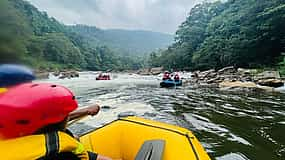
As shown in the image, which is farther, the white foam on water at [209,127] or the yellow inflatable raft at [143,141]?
the white foam on water at [209,127]

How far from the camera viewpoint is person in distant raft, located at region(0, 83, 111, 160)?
97cm

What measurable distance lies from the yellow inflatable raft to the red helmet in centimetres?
77

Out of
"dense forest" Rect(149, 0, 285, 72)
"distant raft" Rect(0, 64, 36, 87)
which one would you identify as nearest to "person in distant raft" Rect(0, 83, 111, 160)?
"distant raft" Rect(0, 64, 36, 87)

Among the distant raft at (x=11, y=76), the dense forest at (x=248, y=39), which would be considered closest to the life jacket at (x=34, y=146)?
the distant raft at (x=11, y=76)

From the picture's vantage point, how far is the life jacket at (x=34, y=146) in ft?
3.20

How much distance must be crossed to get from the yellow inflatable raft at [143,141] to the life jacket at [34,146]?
2.33 feet

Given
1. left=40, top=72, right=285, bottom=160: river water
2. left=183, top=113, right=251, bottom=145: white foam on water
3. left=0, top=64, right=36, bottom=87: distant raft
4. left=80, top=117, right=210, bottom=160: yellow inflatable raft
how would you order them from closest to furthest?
1. left=0, top=64, right=36, bottom=87: distant raft
2. left=80, top=117, right=210, bottom=160: yellow inflatable raft
3. left=40, top=72, right=285, bottom=160: river water
4. left=183, top=113, right=251, bottom=145: white foam on water

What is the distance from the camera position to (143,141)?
6.49 ft

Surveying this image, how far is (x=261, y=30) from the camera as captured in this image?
21.8 meters

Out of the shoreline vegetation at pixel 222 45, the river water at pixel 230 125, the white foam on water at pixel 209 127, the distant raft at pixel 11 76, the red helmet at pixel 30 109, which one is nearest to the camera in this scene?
the red helmet at pixel 30 109

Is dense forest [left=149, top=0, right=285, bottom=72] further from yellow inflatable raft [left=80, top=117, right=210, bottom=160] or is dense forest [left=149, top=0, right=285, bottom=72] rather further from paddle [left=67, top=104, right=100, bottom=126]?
paddle [left=67, top=104, right=100, bottom=126]

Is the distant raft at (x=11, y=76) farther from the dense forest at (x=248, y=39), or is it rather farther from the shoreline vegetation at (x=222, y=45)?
the dense forest at (x=248, y=39)

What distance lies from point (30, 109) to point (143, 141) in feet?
3.80

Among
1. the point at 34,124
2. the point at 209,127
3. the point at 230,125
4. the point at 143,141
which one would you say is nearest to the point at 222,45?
the point at 230,125
